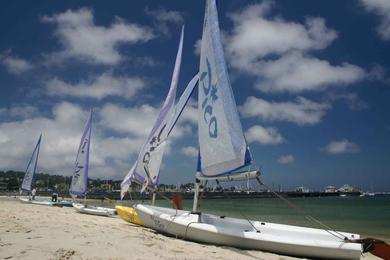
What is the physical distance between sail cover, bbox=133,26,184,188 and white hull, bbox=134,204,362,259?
1691 mm

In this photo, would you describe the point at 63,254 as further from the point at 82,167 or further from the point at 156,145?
the point at 82,167

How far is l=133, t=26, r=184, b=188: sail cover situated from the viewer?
39.3ft

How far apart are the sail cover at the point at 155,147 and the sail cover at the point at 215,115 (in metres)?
2.82

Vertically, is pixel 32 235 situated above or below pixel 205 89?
below

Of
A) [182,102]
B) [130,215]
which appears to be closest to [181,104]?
[182,102]

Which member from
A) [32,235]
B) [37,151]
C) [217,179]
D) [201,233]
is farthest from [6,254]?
[37,151]

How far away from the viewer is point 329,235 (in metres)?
8.34

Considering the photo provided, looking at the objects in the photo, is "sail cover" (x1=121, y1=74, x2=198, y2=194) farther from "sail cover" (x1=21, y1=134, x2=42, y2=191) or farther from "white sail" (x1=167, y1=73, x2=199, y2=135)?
"sail cover" (x1=21, y1=134, x2=42, y2=191)

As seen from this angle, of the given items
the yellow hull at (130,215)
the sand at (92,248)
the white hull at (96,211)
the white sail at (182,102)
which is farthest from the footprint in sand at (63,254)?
the white hull at (96,211)

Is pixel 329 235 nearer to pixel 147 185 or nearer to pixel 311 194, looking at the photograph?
pixel 147 185

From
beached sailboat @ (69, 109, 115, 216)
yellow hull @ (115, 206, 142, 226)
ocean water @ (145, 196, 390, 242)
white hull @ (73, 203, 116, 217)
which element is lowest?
ocean water @ (145, 196, 390, 242)

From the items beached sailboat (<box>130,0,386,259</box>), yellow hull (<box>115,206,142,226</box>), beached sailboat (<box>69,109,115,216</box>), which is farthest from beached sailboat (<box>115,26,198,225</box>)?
beached sailboat (<box>69,109,115,216</box>)

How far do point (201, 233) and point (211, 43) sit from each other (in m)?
5.21

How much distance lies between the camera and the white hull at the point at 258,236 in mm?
7145
